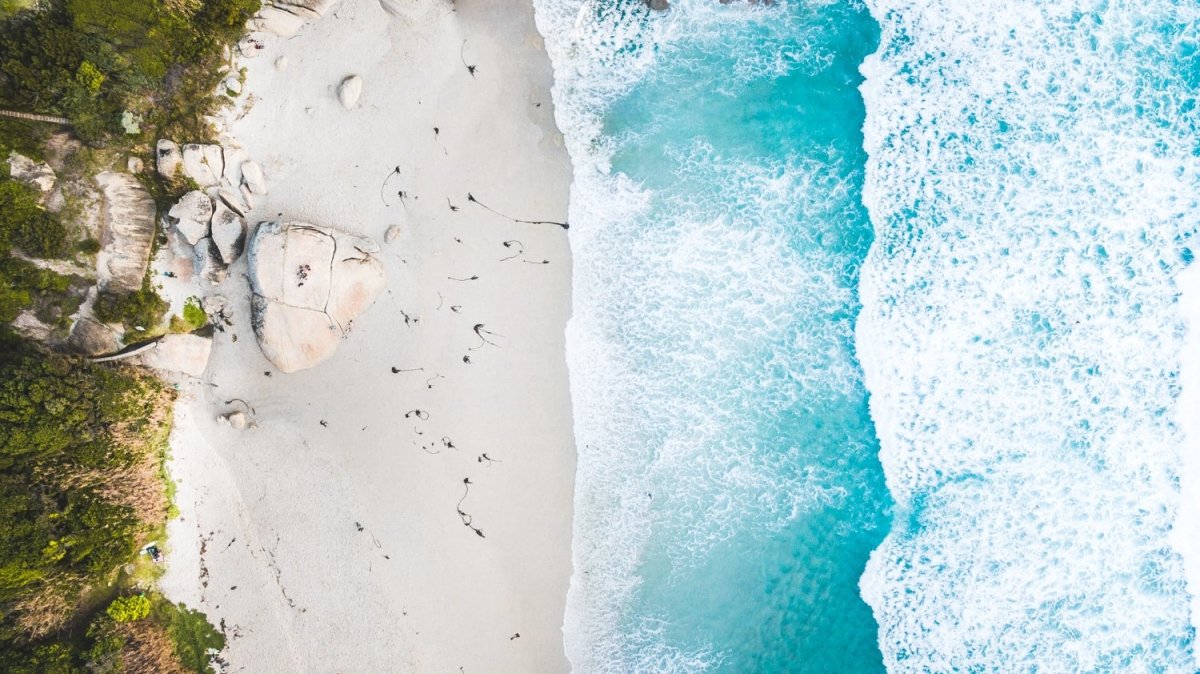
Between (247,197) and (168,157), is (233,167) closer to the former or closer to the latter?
(247,197)

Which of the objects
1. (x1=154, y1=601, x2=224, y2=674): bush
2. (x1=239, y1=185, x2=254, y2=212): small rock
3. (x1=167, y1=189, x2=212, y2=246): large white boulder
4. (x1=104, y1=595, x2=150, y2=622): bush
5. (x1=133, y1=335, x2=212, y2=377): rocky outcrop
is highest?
(x1=239, y1=185, x2=254, y2=212): small rock

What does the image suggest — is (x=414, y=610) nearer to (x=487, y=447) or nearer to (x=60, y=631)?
(x=487, y=447)

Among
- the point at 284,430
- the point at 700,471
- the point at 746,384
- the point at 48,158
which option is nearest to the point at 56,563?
the point at 284,430

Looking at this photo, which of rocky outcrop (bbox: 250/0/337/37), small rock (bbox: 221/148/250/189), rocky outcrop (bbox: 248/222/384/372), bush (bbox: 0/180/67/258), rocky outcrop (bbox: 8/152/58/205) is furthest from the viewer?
small rock (bbox: 221/148/250/189)

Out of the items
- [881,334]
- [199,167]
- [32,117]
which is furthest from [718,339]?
[32,117]

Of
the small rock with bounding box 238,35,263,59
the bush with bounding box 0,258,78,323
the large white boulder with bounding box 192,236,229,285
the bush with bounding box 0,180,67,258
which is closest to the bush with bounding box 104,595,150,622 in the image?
the bush with bounding box 0,258,78,323

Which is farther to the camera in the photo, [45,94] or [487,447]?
[487,447]

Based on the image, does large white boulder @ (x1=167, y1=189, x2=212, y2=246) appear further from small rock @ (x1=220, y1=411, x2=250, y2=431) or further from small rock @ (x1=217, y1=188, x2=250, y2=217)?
small rock @ (x1=220, y1=411, x2=250, y2=431)
